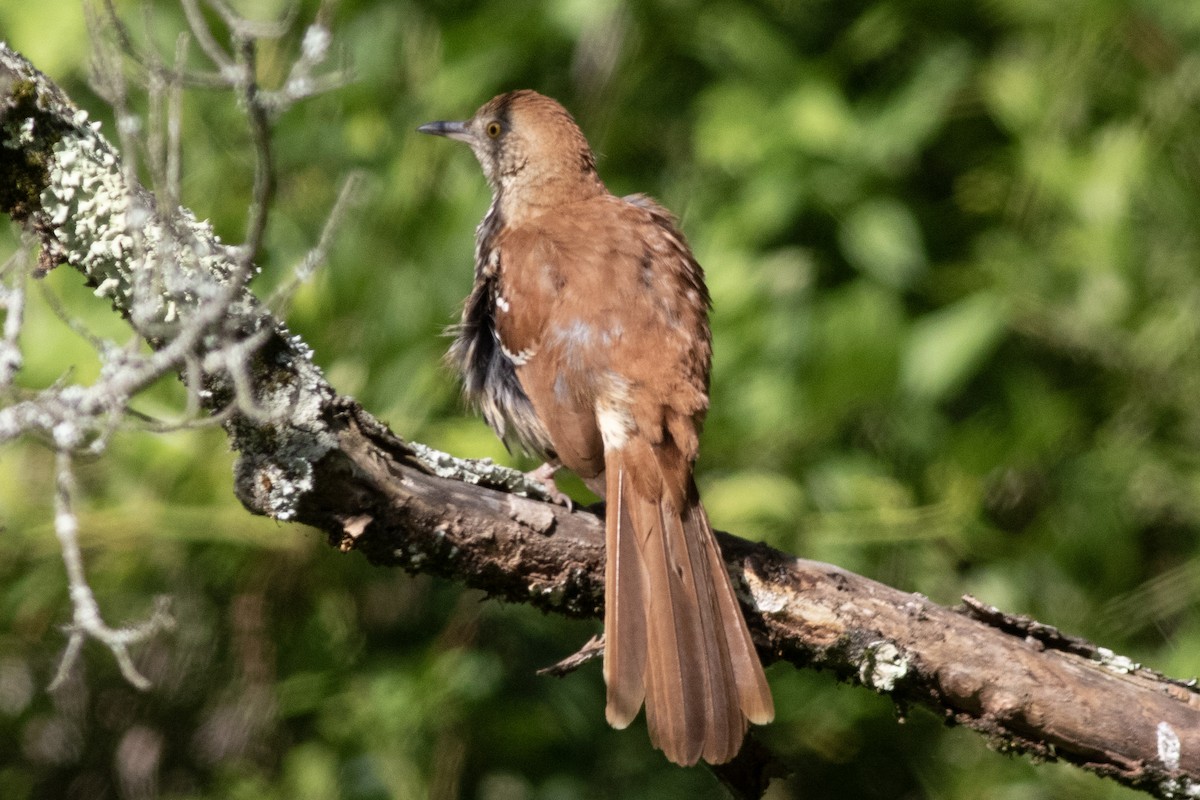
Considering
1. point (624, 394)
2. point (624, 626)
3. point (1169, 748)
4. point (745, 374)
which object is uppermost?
point (745, 374)

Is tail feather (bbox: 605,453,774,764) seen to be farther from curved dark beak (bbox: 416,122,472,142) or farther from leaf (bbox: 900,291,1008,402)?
leaf (bbox: 900,291,1008,402)

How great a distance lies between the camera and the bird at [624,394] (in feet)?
11.7

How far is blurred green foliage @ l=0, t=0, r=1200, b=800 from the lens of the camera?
5133 millimetres

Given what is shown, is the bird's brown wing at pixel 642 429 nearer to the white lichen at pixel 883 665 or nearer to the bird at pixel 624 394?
the bird at pixel 624 394

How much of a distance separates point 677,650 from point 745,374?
187 centimetres

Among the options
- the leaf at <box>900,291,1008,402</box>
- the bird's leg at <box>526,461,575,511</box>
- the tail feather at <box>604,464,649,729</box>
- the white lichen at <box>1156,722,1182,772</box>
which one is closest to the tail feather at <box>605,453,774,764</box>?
the tail feather at <box>604,464,649,729</box>

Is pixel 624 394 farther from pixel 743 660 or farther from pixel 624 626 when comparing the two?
pixel 743 660

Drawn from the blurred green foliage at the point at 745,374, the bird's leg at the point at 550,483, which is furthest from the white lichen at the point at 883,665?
the blurred green foliage at the point at 745,374

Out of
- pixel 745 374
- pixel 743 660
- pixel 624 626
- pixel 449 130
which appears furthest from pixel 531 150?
pixel 743 660

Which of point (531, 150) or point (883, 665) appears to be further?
point (531, 150)

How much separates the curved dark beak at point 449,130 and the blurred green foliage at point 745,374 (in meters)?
0.21

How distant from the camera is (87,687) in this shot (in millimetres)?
5781

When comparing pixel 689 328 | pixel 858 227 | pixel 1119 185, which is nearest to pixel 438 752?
pixel 689 328

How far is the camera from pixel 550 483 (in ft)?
13.2
